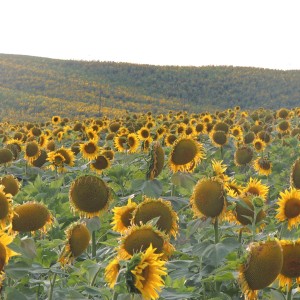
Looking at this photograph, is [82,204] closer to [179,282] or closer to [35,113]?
[179,282]

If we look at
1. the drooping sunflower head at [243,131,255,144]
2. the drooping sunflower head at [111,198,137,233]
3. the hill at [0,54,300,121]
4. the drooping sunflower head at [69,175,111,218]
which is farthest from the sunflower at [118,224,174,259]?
the hill at [0,54,300,121]

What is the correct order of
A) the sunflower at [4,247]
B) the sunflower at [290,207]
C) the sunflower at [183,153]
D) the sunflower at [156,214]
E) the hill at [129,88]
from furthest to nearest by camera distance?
1. the hill at [129,88]
2. the sunflower at [183,153]
3. the sunflower at [290,207]
4. the sunflower at [156,214]
5. the sunflower at [4,247]

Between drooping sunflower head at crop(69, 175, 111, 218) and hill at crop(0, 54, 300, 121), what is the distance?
2868 cm

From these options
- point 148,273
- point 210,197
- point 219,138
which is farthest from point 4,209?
point 219,138

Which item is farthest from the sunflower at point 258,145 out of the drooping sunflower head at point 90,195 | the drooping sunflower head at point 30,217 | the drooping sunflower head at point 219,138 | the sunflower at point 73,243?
the sunflower at point 73,243

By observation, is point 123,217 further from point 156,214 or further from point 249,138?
point 249,138

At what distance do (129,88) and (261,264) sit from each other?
46423mm

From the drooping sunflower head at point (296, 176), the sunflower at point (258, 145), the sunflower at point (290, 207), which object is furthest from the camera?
the sunflower at point (258, 145)

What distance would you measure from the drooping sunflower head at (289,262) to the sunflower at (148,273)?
0.66 m

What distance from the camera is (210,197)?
302cm

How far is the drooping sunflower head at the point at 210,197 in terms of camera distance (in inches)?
118

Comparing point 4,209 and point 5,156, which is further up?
point 4,209

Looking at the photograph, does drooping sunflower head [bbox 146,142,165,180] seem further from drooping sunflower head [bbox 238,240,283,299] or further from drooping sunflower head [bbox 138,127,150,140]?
drooping sunflower head [bbox 138,127,150,140]

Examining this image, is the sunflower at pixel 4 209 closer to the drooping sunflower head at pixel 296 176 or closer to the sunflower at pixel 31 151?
the drooping sunflower head at pixel 296 176
